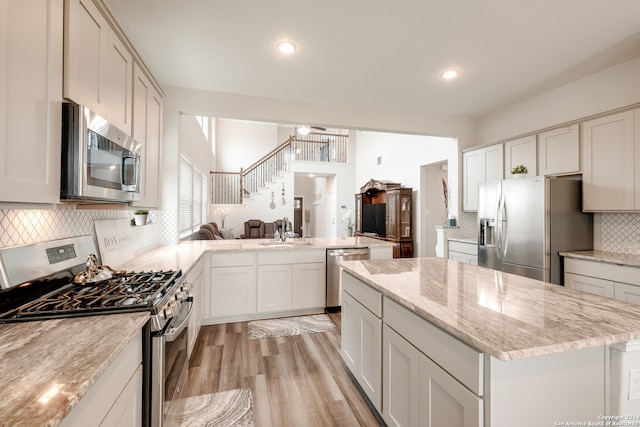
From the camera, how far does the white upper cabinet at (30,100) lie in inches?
37.7

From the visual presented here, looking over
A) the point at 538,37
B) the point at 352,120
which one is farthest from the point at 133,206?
the point at 538,37

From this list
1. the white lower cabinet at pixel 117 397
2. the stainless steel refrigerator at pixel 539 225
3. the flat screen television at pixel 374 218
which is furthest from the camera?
the flat screen television at pixel 374 218

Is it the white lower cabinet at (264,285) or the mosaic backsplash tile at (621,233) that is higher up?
the mosaic backsplash tile at (621,233)

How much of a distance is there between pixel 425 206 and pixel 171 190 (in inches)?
198

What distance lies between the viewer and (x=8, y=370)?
2.59 feet

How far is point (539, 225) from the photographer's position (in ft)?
10.2

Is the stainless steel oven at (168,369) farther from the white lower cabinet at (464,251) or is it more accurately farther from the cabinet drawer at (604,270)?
the white lower cabinet at (464,251)

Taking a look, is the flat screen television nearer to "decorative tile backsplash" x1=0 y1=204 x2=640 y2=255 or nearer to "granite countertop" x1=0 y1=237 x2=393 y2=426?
"decorative tile backsplash" x1=0 y1=204 x2=640 y2=255

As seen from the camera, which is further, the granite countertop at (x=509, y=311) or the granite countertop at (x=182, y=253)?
the granite countertop at (x=182, y=253)

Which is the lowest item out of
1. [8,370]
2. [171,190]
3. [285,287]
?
[285,287]

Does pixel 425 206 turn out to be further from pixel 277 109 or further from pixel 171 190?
pixel 171 190

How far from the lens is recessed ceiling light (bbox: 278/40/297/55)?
2.59 m

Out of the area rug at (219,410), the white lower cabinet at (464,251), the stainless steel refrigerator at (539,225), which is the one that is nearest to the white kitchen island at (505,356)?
the area rug at (219,410)

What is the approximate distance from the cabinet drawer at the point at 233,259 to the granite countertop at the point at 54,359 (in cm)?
208
